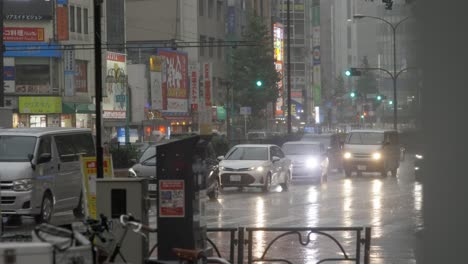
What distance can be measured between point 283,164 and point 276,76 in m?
45.8

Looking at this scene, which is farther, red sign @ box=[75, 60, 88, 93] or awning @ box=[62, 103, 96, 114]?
red sign @ box=[75, 60, 88, 93]

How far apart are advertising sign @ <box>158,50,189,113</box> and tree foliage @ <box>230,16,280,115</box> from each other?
4.18 m

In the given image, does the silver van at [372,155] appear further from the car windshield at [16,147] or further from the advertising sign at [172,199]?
the advertising sign at [172,199]

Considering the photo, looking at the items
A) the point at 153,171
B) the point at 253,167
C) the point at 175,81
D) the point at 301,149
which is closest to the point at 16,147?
the point at 153,171

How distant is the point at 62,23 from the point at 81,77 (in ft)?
17.5

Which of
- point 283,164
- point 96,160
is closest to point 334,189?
point 283,164

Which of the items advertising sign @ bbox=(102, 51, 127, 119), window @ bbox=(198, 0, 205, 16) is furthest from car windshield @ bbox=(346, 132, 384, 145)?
window @ bbox=(198, 0, 205, 16)

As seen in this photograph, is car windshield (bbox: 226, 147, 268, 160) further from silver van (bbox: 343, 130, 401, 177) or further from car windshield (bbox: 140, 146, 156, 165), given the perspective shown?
silver van (bbox: 343, 130, 401, 177)

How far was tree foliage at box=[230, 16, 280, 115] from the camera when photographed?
7881cm

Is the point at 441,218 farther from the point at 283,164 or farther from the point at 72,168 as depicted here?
the point at 283,164

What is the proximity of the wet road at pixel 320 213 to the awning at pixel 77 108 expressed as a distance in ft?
92.4

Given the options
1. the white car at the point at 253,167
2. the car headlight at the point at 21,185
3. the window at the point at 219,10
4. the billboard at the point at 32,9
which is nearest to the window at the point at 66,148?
the car headlight at the point at 21,185

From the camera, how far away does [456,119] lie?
12.3ft

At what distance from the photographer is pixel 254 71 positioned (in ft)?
260
